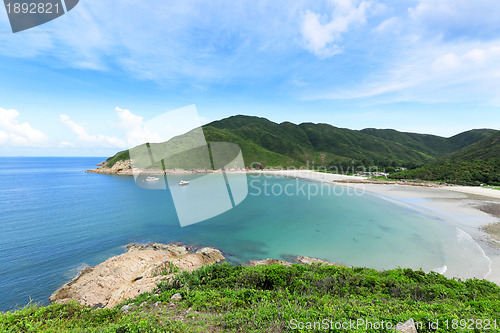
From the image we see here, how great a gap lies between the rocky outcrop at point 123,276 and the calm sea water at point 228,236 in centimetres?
167

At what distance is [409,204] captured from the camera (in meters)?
34.0

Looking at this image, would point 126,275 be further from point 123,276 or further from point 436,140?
point 436,140

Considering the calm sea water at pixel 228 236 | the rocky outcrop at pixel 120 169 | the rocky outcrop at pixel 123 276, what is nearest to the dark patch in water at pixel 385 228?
the calm sea water at pixel 228 236

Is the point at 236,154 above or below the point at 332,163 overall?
above

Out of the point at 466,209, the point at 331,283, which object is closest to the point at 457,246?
the point at 331,283

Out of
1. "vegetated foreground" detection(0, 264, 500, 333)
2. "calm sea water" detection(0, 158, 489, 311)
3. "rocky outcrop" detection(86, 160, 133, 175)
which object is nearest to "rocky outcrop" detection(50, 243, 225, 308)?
"calm sea water" detection(0, 158, 489, 311)

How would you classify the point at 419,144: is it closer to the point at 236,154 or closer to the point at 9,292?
the point at 236,154

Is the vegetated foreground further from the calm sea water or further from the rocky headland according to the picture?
the calm sea water

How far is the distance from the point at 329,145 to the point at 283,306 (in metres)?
145

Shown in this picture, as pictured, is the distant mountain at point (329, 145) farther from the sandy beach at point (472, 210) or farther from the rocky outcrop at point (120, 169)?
the sandy beach at point (472, 210)

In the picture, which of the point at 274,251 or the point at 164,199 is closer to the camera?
the point at 274,251

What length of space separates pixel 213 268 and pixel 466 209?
40892 mm

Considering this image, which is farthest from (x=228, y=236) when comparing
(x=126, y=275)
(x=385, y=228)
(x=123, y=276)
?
(x=385, y=228)

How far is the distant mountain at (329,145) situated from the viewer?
103062 mm
